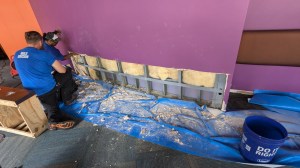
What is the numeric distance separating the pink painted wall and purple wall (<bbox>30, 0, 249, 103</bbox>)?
1.64 ft

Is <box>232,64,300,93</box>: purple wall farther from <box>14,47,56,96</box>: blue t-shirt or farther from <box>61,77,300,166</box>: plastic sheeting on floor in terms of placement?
<box>14,47,56,96</box>: blue t-shirt

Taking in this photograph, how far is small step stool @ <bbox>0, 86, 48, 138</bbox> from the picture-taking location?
68.6 inches

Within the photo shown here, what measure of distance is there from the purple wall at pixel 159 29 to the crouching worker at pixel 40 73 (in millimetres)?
562

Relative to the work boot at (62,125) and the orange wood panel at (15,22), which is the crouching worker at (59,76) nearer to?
the work boot at (62,125)

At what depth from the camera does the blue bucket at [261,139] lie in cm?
123

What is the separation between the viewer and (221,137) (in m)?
1.61

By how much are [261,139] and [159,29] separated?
123 cm

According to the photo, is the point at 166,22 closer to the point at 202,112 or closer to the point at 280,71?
the point at 202,112

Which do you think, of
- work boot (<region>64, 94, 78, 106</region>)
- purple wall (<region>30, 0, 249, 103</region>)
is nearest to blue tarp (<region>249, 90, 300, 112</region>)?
purple wall (<region>30, 0, 249, 103</region>)

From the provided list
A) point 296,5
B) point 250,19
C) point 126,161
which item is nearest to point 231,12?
point 250,19

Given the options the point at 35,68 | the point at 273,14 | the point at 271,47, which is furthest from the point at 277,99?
the point at 35,68

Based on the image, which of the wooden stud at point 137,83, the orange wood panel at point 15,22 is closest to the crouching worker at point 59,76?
the orange wood panel at point 15,22

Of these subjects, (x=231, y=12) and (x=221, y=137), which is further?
(x=221, y=137)

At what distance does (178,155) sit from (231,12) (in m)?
1.23
